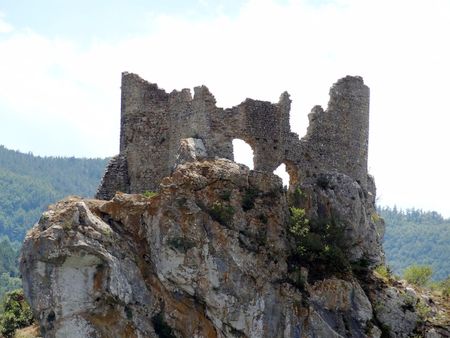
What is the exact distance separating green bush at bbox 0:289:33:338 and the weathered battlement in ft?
26.8

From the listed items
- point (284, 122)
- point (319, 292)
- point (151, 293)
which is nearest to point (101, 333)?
point (151, 293)

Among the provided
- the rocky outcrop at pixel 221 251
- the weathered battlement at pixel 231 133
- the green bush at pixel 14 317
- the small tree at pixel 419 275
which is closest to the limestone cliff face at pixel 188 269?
the rocky outcrop at pixel 221 251

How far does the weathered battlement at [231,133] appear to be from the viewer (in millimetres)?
36594

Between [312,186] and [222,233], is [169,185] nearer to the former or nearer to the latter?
[222,233]

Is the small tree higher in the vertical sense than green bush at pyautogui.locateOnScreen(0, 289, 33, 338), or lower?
higher

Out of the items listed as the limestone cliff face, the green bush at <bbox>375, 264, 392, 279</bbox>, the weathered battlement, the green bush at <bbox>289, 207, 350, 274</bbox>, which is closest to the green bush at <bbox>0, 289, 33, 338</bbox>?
the weathered battlement

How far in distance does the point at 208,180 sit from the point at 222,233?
191 cm

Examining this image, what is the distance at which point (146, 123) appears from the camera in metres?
39.1

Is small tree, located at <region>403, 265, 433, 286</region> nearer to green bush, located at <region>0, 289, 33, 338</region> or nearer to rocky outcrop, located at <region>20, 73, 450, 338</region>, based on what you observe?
rocky outcrop, located at <region>20, 73, 450, 338</region>

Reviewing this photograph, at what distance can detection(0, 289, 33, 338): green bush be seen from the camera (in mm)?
43875

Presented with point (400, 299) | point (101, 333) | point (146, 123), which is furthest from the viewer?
point (146, 123)

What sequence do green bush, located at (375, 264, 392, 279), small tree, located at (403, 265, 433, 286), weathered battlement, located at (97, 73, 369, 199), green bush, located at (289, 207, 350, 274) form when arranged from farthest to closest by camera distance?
1. small tree, located at (403, 265, 433, 286)
2. green bush, located at (375, 264, 392, 279)
3. weathered battlement, located at (97, 73, 369, 199)
4. green bush, located at (289, 207, 350, 274)

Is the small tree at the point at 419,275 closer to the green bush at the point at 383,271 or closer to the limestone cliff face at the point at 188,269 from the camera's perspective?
the green bush at the point at 383,271

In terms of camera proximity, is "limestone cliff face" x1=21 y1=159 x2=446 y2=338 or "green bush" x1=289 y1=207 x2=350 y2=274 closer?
"limestone cliff face" x1=21 y1=159 x2=446 y2=338
